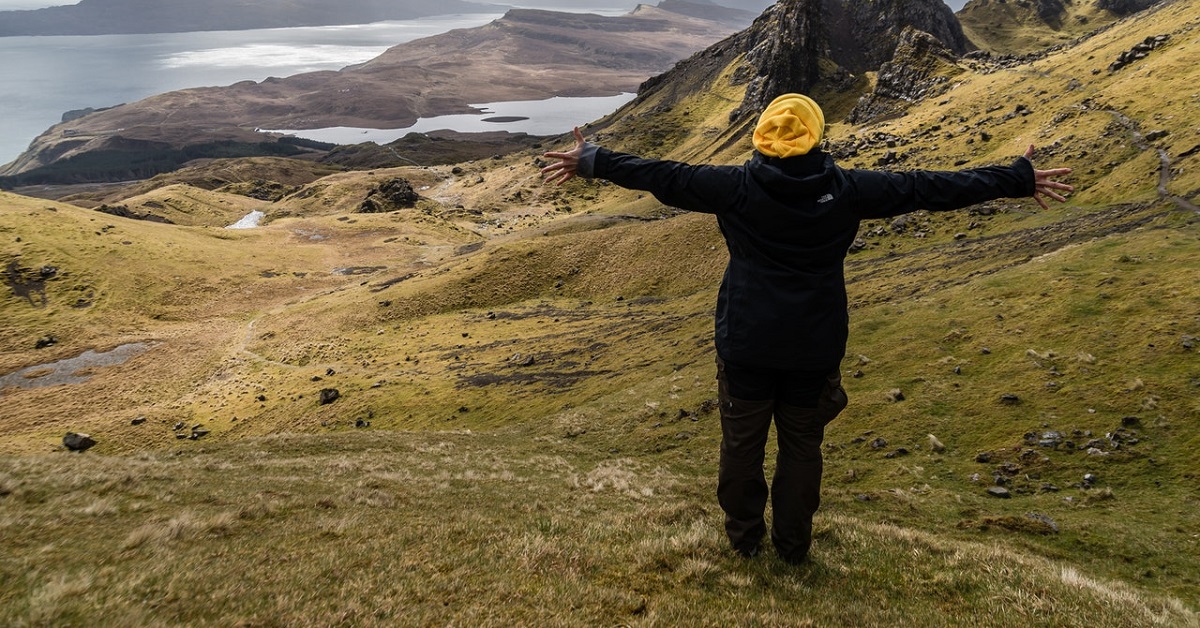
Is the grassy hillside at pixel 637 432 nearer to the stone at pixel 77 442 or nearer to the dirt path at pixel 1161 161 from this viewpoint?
the dirt path at pixel 1161 161

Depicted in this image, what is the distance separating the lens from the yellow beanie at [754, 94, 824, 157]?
7066 millimetres

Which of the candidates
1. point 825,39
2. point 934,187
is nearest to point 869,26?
point 825,39

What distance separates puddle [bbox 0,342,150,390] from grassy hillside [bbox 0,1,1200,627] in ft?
3.27

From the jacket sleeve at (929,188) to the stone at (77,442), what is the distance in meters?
52.6

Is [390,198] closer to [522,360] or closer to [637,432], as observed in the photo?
[522,360]

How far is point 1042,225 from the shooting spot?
4341 centimetres

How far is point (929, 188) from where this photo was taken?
755 centimetres

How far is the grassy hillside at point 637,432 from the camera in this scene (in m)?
7.42

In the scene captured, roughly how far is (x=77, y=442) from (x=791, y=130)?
52.3 m

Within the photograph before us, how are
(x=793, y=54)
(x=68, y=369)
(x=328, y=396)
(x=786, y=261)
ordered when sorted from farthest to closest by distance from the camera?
1. (x=793, y=54)
2. (x=68, y=369)
3. (x=328, y=396)
4. (x=786, y=261)

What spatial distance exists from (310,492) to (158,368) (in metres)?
61.5

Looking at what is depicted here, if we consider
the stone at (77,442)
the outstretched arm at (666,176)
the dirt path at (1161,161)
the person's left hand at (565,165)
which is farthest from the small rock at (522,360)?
the dirt path at (1161,161)

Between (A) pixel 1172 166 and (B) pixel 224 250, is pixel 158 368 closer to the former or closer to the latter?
(B) pixel 224 250

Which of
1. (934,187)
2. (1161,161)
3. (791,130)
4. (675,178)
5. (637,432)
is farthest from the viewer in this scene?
(1161,161)
